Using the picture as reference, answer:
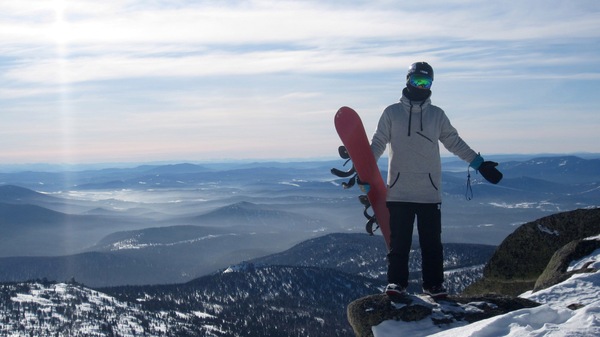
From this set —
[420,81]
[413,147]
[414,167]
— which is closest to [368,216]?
[414,167]

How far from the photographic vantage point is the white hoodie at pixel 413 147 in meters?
12.0

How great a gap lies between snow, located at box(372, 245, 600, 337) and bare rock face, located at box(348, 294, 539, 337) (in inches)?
8.4

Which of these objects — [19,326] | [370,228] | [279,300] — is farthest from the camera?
[279,300]

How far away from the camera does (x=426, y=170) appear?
471 inches

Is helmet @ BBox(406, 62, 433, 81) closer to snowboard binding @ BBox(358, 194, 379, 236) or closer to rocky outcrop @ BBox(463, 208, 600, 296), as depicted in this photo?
snowboard binding @ BBox(358, 194, 379, 236)

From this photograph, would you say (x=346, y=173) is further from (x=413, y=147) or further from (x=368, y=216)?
(x=413, y=147)

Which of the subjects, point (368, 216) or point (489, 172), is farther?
point (368, 216)

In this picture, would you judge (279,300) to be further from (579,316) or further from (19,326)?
(579,316)

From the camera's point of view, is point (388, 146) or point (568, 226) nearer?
point (388, 146)

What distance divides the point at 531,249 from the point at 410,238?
8264 mm

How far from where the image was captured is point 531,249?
18.5m

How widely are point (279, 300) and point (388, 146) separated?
184505 millimetres

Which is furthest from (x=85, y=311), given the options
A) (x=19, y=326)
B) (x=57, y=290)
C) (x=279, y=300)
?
(x=279, y=300)

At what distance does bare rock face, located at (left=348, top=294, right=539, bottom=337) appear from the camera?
10773 millimetres
